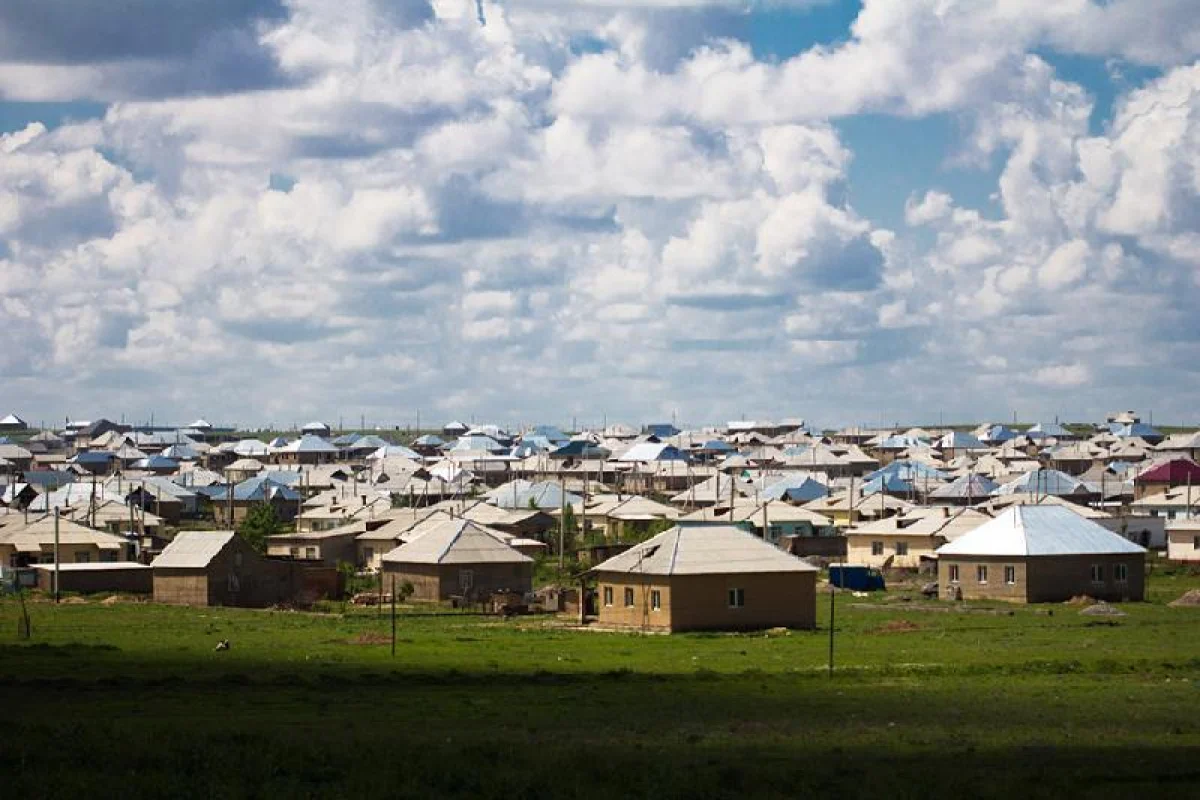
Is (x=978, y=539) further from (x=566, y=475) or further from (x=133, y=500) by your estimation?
(x=566, y=475)

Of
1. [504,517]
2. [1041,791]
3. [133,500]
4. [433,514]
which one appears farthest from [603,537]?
[1041,791]

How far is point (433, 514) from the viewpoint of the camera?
102 metres

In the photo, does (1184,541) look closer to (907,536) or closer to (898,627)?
(907,536)

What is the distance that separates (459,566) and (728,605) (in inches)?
734

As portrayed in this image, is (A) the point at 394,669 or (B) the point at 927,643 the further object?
(B) the point at 927,643

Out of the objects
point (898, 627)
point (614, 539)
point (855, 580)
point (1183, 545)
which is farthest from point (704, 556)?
point (614, 539)

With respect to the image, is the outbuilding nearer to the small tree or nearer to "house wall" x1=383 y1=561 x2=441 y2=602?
"house wall" x1=383 y1=561 x2=441 y2=602

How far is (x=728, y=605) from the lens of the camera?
215 ft

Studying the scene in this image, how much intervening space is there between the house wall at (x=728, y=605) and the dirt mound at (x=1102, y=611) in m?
10.2

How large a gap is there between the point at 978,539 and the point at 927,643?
22743 mm

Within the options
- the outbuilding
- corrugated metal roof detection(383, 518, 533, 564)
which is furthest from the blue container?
the outbuilding

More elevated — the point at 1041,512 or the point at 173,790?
the point at 1041,512

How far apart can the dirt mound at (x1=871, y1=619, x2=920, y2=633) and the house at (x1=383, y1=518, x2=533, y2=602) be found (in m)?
Answer: 19.6

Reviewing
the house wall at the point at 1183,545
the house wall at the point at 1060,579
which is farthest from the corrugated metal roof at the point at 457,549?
the house wall at the point at 1183,545
